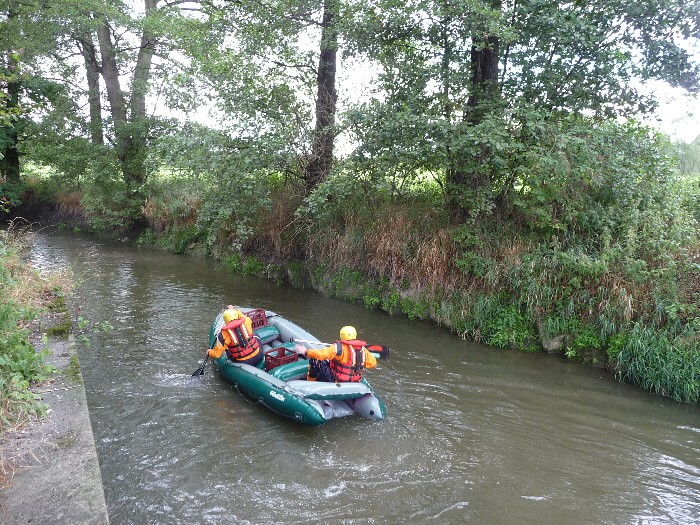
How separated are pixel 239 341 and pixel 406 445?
2.49 meters

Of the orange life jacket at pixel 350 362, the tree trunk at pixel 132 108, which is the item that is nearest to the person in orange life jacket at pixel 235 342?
the orange life jacket at pixel 350 362

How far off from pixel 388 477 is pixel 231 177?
689 centimetres

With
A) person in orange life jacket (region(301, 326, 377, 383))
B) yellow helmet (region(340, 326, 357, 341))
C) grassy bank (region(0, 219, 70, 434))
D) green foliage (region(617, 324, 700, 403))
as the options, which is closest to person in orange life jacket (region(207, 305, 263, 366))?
person in orange life jacket (region(301, 326, 377, 383))

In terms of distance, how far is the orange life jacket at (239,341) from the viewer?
20.5 ft

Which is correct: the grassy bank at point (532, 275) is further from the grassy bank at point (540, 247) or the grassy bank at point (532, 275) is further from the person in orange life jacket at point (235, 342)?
the person in orange life jacket at point (235, 342)

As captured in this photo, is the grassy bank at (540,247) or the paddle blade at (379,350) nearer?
the paddle blade at (379,350)

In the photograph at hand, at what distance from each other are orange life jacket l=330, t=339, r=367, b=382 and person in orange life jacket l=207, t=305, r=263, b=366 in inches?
50.1

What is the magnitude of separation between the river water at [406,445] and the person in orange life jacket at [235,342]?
0.49 metres

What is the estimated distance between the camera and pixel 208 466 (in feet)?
15.2

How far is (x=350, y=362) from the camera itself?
5680mm

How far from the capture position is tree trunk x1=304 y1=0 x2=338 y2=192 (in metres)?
10.3

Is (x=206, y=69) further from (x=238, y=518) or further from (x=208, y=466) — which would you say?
(x=238, y=518)

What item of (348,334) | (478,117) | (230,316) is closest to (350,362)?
(348,334)

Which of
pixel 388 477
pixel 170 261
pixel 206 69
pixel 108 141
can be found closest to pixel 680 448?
pixel 388 477
